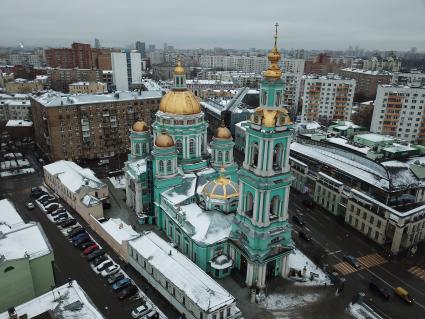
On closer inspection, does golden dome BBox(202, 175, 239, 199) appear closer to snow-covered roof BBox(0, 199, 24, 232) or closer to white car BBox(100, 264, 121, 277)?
white car BBox(100, 264, 121, 277)

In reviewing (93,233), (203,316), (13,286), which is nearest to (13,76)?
(93,233)

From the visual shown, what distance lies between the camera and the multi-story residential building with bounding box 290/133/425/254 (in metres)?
41.2

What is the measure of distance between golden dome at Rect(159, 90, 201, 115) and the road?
20.4 m

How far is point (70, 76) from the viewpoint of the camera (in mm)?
142625

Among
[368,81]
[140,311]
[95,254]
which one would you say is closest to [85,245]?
[95,254]

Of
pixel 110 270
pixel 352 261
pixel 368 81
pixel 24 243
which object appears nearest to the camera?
pixel 24 243

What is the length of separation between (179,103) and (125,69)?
83.4 m

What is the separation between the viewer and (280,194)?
3278 centimetres

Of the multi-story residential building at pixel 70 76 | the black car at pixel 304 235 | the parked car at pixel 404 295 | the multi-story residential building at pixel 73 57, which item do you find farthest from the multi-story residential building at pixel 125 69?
the parked car at pixel 404 295

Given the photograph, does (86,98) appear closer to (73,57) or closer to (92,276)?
(92,276)

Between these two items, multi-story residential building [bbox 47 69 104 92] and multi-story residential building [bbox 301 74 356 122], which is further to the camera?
multi-story residential building [bbox 47 69 104 92]

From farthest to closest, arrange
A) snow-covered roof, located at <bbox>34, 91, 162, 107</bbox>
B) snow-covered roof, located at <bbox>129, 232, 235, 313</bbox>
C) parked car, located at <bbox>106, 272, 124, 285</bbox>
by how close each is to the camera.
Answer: snow-covered roof, located at <bbox>34, 91, 162, 107</bbox> < parked car, located at <bbox>106, 272, 124, 285</bbox> < snow-covered roof, located at <bbox>129, 232, 235, 313</bbox>

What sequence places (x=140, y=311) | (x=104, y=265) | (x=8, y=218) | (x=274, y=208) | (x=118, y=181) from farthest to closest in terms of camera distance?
1. (x=118, y=181)
2. (x=8, y=218)
3. (x=104, y=265)
4. (x=274, y=208)
5. (x=140, y=311)

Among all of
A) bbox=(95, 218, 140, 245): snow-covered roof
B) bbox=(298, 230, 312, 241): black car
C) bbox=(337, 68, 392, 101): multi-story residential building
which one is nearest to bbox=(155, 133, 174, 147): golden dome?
bbox=(95, 218, 140, 245): snow-covered roof
